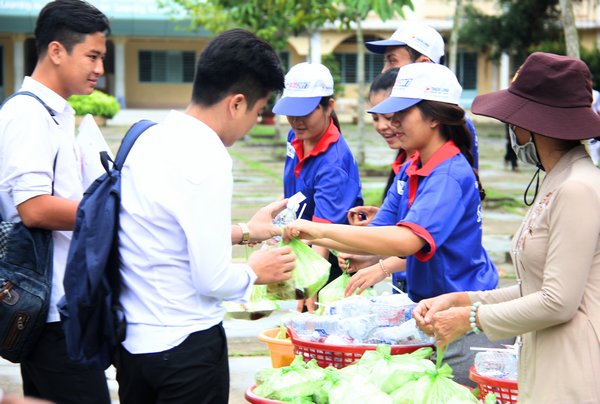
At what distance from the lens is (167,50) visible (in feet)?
138

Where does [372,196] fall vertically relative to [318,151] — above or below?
below

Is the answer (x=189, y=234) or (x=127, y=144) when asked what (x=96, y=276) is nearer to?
(x=189, y=234)

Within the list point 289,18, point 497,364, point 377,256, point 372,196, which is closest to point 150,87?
point 289,18

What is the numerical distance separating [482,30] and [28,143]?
30.5 meters

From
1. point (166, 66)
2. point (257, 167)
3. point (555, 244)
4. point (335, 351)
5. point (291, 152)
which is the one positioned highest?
point (555, 244)

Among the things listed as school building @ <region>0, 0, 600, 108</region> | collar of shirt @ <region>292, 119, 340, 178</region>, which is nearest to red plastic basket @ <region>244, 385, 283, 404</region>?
collar of shirt @ <region>292, 119, 340, 178</region>

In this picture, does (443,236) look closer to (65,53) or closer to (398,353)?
(398,353)

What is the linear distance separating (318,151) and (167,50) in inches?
1479

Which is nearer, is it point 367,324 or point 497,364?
point 497,364

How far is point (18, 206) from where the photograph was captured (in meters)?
3.74

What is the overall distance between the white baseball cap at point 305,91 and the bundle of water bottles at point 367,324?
1485 millimetres

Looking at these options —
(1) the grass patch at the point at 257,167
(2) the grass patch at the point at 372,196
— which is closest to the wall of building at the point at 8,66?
(1) the grass patch at the point at 257,167

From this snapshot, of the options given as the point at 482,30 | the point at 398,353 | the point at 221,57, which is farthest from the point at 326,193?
the point at 482,30

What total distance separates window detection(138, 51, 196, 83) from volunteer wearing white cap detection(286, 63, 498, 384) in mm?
38566
